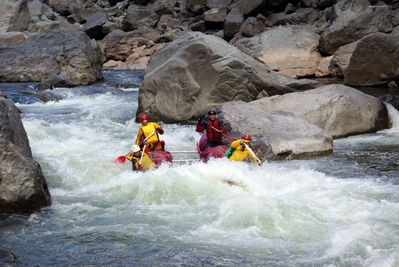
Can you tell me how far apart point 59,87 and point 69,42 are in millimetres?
2347

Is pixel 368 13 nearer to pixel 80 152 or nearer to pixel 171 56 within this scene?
pixel 171 56

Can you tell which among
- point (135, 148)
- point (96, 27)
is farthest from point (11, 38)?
point (135, 148)

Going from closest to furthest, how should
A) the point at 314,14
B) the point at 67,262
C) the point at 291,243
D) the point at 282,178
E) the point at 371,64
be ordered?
the point at 67,262, the point at 291,243, the point at 282,178, the point at 371,64, the point at 314,14

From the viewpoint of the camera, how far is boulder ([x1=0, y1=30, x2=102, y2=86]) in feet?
52.5

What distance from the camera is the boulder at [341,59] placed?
15.6 meters

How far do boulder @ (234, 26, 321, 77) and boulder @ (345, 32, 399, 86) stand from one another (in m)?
2.90

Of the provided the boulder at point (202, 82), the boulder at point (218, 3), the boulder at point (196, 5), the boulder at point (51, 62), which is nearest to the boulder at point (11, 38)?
the boulder at point (51, 62)

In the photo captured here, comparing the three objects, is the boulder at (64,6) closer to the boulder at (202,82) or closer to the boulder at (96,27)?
the boulder at (96,27)

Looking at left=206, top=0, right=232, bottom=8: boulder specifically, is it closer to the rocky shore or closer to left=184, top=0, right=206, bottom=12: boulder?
left=184, top=0, right=206, bottom=12: boulder

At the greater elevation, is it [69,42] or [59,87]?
[69,42]

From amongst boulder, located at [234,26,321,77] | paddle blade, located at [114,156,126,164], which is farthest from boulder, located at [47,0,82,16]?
paddle blade, located at [114,156,126,164]

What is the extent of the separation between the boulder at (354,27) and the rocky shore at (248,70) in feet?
0.13

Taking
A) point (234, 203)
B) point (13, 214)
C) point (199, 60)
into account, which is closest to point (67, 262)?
point (13, 214)

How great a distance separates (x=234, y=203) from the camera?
5.95 meters
